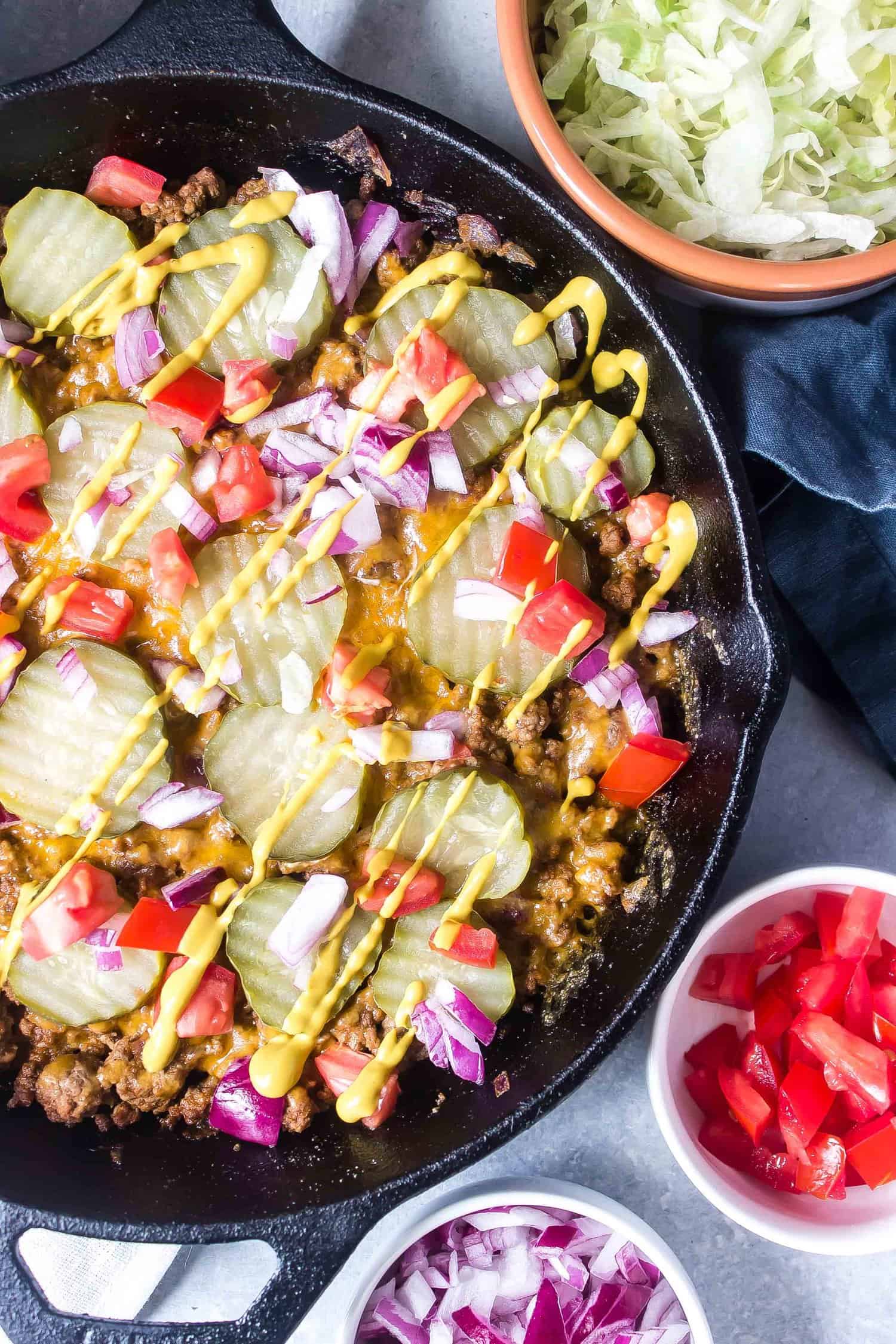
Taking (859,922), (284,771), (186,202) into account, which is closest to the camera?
(284,771)

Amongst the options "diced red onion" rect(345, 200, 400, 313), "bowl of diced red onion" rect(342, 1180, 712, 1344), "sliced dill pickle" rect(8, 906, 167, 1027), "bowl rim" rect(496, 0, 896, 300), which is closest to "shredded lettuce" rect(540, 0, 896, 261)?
"bowl rim" rect(496, 0, 896, 300)

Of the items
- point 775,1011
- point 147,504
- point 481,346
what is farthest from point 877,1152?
point 147,504

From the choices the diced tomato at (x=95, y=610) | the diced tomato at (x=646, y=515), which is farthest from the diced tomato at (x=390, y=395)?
the diced tomato at (x=95, y=610)

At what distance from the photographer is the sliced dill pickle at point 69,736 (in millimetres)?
2029

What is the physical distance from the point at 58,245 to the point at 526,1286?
242cm

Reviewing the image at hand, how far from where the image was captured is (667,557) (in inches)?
84.6

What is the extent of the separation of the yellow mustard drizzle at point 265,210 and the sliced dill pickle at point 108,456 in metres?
0.39

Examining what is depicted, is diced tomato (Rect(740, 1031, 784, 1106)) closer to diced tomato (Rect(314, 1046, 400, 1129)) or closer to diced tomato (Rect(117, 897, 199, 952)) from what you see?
diced tomato (Rect(314, 1046, 400, 1129))

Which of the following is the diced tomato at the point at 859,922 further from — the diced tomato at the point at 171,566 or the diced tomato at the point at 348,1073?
the diced tomato at the point at 171,566

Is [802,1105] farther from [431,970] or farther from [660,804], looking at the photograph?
[431,970]

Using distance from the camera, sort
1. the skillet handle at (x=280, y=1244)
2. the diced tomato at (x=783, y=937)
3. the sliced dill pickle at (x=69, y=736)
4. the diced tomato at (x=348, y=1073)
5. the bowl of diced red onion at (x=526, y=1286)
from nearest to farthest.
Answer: the skillet handle at (x=280, y=1244) < the sliced dill pickle at (x=69, y=736) < the diced tomato at (x=348, y=1073) < the diced tomato at (x=783, y=937) < the bowl of diced red onion at (x=526, y=1286)

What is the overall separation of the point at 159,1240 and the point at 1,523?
4.27 ft

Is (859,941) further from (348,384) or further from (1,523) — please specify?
(1,523)

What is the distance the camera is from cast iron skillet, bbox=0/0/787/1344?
1.93 metres
